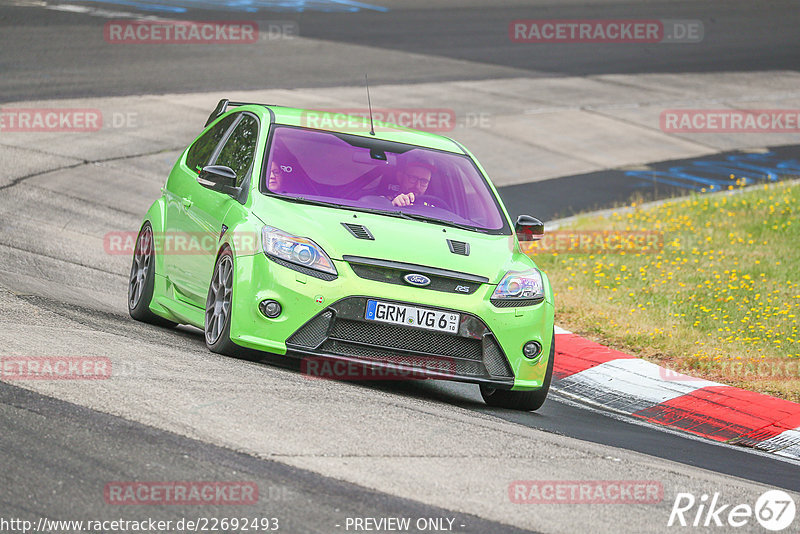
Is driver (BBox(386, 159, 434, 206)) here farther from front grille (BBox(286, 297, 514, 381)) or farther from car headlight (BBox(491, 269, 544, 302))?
front grille (BBox(286, 297, 514, 381))

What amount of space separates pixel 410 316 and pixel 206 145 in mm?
2855

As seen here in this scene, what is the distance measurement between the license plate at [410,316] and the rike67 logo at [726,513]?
1991 mm

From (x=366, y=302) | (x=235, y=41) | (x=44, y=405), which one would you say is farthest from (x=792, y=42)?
(x=44, y=405)

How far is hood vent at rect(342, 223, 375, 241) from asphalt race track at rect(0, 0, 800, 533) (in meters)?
0.93

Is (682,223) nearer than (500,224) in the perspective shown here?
No

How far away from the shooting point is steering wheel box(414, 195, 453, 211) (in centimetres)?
845

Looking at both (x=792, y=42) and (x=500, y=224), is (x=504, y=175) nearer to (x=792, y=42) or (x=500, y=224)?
(x=500, y=224)

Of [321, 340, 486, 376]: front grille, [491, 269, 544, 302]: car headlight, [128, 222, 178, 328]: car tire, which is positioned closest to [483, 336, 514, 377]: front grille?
[321, 340, 486, 376]: front grille

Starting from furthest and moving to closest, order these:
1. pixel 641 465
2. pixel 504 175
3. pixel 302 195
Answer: pixel 504 175
pixel 302 195
pixel 641 465

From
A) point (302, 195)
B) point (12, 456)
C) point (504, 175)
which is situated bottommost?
point (504, 175)

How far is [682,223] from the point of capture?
15344mm

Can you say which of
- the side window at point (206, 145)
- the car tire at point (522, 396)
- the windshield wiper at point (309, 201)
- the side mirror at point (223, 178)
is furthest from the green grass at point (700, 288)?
the side mirror at point (223, 178)

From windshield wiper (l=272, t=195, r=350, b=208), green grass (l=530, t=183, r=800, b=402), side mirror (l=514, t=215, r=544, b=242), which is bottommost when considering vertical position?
green grass (l=530, t=183, r=800, b=402)

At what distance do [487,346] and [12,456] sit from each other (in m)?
3.20
